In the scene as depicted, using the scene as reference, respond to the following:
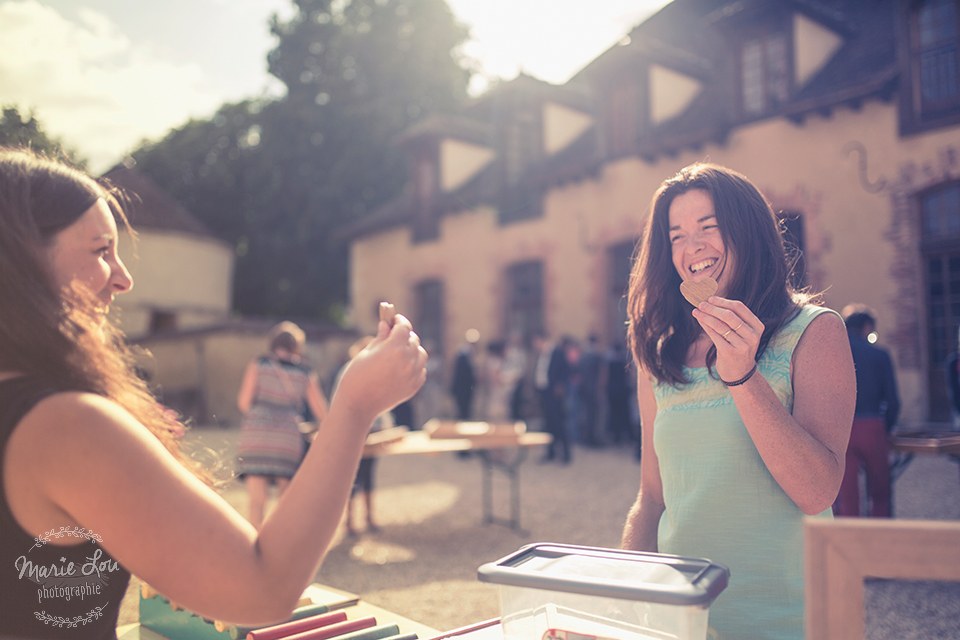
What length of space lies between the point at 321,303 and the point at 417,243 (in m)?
8.19

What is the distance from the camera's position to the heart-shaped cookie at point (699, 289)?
1.42m

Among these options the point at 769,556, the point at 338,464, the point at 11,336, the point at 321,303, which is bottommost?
the point at 769,556

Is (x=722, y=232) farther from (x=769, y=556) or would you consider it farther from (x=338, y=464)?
(x=338, y=464)

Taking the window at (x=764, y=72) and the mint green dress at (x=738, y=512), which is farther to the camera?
the window at (x=764, y=72)

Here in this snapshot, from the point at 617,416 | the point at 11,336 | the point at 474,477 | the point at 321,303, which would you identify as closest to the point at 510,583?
the point at 11,336

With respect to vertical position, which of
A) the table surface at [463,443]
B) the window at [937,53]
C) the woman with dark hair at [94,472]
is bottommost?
the table surface at [463,443]

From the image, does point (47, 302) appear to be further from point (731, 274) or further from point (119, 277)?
point (731, 274)

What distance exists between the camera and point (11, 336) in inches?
38.4

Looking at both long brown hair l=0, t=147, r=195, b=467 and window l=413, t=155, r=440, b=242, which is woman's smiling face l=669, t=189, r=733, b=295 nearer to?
long brown hair l=0, t=147, r=195, b=467

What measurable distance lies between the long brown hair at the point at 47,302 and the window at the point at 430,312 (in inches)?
634

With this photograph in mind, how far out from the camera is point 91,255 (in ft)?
3.73

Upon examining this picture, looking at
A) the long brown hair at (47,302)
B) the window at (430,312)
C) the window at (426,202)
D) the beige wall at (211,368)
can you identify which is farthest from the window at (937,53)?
the beige wall at (211,368)

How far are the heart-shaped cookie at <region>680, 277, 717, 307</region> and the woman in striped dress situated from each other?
4.47m

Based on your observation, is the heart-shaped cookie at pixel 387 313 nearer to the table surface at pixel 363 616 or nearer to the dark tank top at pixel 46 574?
the dark tank top at pixel 46 574
